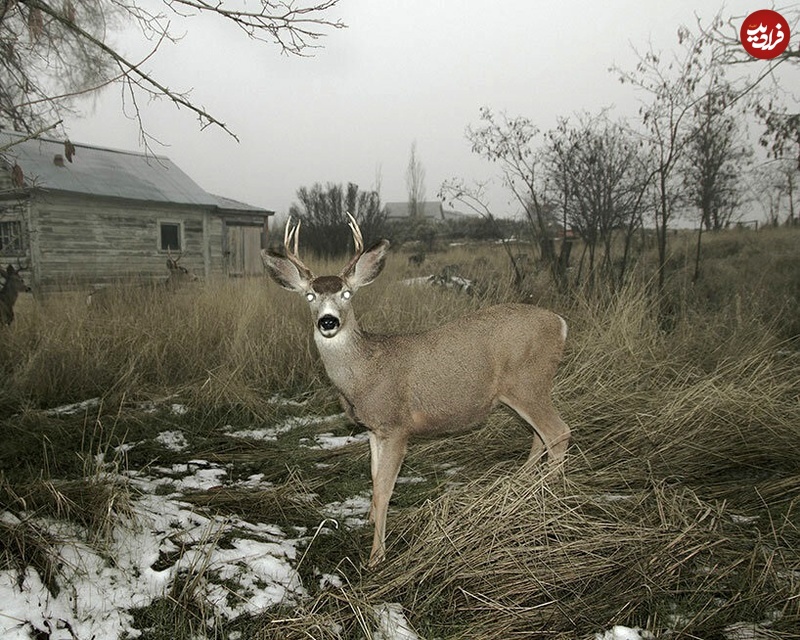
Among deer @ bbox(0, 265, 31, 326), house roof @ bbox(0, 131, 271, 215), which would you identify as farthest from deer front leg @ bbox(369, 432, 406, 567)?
house roof @ bbox(0, 131, 271, 215)

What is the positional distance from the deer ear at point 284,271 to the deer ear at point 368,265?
24 centimetres

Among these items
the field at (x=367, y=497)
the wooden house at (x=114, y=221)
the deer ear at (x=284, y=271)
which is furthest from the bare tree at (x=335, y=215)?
the deer ear at (x=284, y=271)

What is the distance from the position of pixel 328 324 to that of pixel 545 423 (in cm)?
136

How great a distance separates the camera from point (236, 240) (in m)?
20.4

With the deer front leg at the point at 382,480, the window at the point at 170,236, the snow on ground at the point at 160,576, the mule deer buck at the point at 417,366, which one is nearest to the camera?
the snow on ground at the point at 160,576

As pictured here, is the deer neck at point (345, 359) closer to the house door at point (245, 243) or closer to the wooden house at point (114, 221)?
the wooden house at point (114, 221)

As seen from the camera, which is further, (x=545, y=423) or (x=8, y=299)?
(x=8, y=299)

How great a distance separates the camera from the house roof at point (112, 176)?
15508 millimetres

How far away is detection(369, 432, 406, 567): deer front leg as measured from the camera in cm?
279

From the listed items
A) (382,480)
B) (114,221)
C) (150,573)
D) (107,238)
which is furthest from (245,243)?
(150,573)

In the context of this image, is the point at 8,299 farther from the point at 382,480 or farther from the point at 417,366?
the point at 382,480

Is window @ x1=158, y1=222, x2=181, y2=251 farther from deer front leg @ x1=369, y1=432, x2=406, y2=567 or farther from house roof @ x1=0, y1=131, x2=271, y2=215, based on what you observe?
deer front leg @ x1=369, y1=432, x2=406, y2=567

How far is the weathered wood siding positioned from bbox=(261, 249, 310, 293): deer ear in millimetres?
11582

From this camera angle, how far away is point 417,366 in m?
3.16
